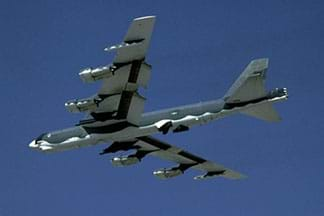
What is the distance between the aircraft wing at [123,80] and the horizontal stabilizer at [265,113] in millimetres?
9687

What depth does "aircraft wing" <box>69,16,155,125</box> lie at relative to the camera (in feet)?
238

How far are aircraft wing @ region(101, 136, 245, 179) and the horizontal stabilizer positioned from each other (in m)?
11.6

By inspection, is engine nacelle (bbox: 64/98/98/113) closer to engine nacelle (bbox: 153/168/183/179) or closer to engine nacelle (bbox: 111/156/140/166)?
engine nacelle (bbox: 111/156/140/166)

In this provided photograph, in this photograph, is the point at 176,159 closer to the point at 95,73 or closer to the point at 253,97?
the point at 253,97

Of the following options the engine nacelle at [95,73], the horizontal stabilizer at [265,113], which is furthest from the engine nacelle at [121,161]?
the engine nacelle at [95,73]

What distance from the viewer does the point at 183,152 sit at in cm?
9331

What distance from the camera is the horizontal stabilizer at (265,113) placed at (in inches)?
3216

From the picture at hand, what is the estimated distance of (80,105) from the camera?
259ft

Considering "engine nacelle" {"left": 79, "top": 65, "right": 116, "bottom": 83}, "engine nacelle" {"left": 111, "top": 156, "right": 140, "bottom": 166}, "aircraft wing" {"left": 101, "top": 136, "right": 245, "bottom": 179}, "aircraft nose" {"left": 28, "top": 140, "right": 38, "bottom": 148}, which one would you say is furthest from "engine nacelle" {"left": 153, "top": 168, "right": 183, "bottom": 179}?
"engine nacelle" {"left": 79, "top": 65, "right": 116, "bottom": 83}

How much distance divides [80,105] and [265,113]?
1589cm

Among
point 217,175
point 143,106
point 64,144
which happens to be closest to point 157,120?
point 143,106

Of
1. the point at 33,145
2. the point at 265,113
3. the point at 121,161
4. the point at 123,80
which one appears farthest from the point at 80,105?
the point at 265,113

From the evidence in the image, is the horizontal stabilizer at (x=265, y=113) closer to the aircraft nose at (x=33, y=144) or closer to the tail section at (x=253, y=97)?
the tail section at (x=253, y=97)

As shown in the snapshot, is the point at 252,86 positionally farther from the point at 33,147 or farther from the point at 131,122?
the point at 33,147
